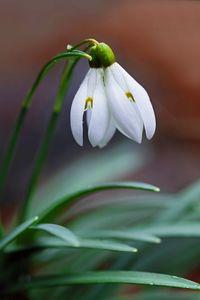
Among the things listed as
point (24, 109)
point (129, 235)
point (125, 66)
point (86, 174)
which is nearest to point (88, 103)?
point (24, 109)

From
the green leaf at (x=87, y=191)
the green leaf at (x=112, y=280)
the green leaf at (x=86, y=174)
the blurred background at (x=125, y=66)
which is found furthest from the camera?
the blurred background at (x=125, y=66)

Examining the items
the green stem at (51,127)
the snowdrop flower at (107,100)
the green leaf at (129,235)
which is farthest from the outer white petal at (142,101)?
the green leaf at (129,235)

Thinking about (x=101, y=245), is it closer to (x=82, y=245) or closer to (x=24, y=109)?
(x=82, y=245)

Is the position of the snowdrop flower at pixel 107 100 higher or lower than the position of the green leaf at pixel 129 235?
higher

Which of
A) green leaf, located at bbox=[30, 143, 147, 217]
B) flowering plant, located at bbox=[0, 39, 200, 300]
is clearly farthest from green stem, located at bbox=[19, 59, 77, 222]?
green leaf, located at bbox=[30, 143, 147, 217]

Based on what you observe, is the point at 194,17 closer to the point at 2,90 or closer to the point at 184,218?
the point at 2,90

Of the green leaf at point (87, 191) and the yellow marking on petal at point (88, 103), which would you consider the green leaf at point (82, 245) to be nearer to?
the green leaf at point (87, 191)

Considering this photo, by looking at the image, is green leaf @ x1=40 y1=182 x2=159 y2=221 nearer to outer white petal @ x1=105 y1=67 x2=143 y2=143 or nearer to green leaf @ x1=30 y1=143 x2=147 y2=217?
outer white petal @ x1=105 y1=67 x2=143 y2=143

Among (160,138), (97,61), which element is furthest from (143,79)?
(97,61)
